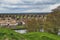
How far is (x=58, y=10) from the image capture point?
6090mm

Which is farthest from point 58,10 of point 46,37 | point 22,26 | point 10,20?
point 46,37

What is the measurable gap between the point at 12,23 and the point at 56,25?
7.04 feet

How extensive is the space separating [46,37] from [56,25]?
10.5 feet

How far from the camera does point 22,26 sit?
6.27m

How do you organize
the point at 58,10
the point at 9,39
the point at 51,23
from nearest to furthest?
the point at 9,39 < the point at 51,23 < the point at 58,10

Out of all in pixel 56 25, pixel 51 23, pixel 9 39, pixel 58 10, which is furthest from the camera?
pixel 58 10

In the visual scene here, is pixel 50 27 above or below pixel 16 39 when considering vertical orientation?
below

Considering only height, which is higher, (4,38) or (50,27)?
(4,38)

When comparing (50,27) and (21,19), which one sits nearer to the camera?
(50,27)

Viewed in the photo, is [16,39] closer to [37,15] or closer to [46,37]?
[46,37]

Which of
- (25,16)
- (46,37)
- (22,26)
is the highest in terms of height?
(46,37)

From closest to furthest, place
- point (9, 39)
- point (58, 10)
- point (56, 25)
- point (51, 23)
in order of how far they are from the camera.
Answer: point (9, 39), point (56, 25), point (51, 23), point (58, 10)

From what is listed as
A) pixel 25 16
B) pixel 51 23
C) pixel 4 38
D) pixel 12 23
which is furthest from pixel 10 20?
pixel 4 38

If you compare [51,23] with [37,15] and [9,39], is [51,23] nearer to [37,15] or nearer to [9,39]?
[37,15]
